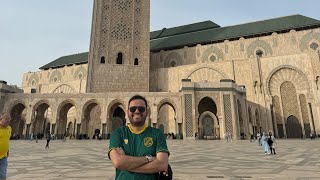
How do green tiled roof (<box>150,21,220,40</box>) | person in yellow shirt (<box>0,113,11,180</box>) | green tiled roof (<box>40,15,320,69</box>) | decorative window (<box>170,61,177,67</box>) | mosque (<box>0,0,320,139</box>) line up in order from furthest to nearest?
green tiled roof (<box>150,21,220,40</box>), decorative window (<box>170,61,177,67</box>), green tiled roof (<box>40,15,320,69</box>), mosque (<box>0,0,320,139</box>), person in yellow shirt (<box>0,113,11,180</box>)

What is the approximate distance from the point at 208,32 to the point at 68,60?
26.3 metres

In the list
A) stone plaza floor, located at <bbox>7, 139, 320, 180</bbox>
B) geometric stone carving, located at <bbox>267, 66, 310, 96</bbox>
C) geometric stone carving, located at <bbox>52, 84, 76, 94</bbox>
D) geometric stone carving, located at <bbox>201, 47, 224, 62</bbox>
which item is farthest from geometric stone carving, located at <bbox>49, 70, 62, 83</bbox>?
stone plaza floor, located at <bbox>7, 139, 320, 180</bbox>

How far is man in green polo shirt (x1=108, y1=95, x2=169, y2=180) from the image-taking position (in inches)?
61.8

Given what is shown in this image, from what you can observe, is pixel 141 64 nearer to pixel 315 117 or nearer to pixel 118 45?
pixel 118 45

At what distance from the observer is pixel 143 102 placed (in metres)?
1.80

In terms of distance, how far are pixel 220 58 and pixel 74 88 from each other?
23.4 m

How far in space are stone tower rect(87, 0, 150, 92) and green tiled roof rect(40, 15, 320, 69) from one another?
7347 mm

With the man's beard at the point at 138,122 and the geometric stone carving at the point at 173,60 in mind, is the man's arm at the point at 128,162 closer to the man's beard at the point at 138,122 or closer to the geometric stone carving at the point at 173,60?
the man's beard at the point at 138,122

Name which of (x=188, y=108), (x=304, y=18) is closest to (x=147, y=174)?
(x=188, y=108)

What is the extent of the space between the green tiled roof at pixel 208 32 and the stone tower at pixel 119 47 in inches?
289

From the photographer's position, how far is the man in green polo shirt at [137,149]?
5.15 feet

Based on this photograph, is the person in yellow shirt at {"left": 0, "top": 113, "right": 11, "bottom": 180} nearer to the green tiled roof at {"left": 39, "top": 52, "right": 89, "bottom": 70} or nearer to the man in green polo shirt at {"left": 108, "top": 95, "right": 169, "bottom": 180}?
the man in green polo shirt at {"left": 108, "top": 95, "right": 169, "bottom": 180}

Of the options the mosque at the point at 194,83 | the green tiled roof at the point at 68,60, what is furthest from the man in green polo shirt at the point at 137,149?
the green tiled roof at the point at 68,60

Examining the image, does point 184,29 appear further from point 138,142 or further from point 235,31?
point 138,142
